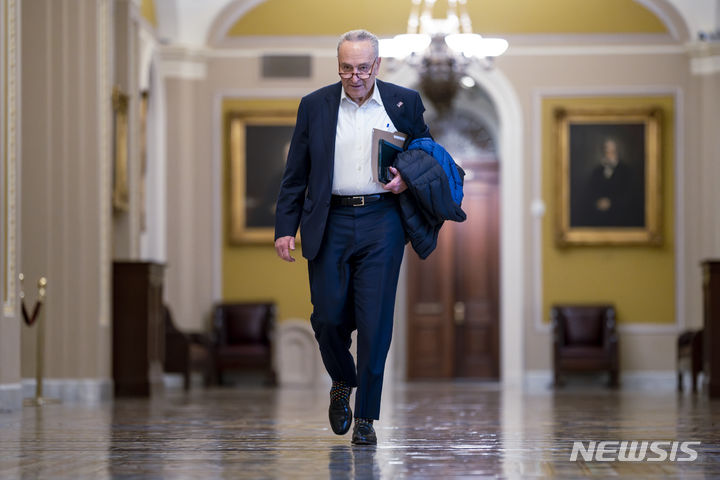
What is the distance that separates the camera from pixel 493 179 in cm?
1619

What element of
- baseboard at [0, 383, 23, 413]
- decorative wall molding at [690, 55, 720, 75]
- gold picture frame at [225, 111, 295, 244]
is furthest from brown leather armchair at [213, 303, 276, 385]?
baseboard at [0, 383, 23, 413]

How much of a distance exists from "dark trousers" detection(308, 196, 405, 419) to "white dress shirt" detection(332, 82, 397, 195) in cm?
8

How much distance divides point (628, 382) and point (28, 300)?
699 centimetres

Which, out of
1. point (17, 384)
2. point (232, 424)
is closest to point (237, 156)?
point (17, 384)

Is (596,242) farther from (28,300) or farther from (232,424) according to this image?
→ (232,424)

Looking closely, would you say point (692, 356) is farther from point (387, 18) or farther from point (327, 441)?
point (327, 441)

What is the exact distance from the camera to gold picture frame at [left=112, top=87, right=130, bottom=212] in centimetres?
984

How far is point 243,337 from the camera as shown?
12930mm

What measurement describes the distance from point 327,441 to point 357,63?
1.38 meters

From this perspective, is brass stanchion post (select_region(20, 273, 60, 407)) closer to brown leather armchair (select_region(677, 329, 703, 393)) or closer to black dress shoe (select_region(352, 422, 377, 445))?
black dress shoe (select_region(352, 422, 377, 445))

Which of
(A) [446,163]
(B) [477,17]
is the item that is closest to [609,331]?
(B) [477,17]

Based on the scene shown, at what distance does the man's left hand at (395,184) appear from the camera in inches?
161

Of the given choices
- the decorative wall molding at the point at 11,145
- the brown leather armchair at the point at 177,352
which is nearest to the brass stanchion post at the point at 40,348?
the decorative wall molding at the point at 11,145

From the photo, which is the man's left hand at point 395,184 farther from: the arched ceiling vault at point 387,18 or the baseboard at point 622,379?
the arched ceiling vault at point 387,18
